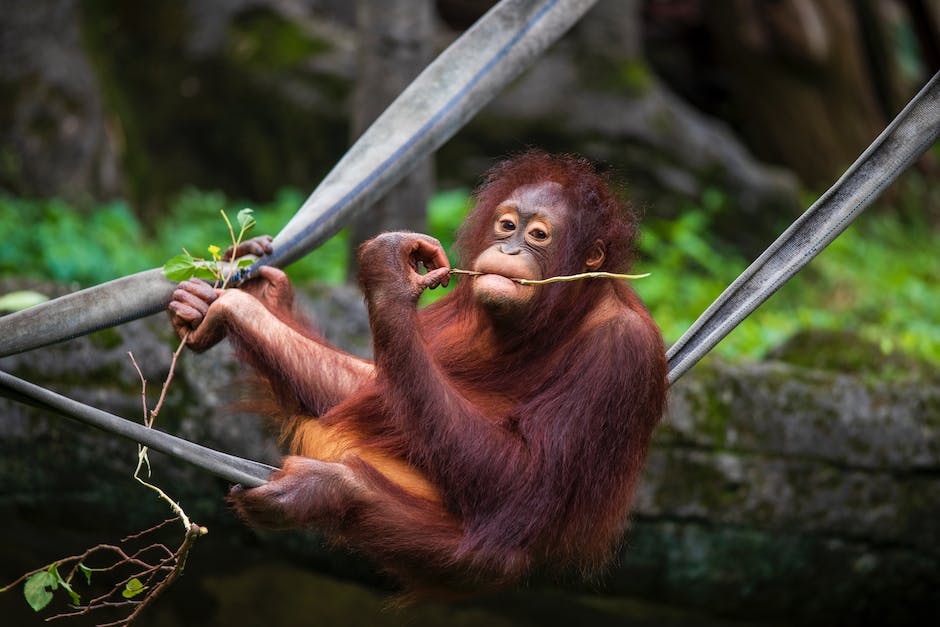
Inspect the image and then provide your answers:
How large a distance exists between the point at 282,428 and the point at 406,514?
0.82 meters

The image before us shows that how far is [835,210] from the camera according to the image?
3.02 meters

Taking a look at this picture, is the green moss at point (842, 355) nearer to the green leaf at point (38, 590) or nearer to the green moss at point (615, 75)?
the green leaf at point (38, 590)

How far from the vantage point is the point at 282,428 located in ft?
11.4

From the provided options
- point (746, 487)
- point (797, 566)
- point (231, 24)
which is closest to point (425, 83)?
point (746, 487)

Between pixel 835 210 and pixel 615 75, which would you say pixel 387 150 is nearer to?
pixel 835 210

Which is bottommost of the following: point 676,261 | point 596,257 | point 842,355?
point 596,257

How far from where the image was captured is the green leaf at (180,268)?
2988 mm

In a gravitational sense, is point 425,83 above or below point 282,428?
above

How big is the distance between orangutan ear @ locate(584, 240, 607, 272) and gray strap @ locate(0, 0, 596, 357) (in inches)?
25.8

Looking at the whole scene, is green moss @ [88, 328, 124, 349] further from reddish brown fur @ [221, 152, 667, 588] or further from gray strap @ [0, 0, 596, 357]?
reddish brown fur @ [221, 152, 667, 588]

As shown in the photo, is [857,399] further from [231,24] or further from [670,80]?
[670,80]

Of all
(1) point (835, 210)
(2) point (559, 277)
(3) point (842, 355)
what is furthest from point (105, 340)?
(3) point (842, 355)

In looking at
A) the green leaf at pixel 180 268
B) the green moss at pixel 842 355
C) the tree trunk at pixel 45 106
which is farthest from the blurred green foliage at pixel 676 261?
the green leaf at pixel 180 268

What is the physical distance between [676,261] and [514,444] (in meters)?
4.91
